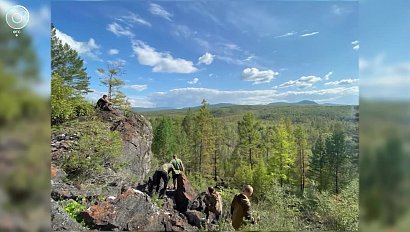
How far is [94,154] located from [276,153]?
240cm

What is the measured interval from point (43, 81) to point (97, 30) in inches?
68.4

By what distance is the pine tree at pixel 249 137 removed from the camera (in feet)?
15.4

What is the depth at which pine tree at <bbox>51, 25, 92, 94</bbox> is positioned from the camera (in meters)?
4.38

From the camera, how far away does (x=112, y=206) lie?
14.3ft

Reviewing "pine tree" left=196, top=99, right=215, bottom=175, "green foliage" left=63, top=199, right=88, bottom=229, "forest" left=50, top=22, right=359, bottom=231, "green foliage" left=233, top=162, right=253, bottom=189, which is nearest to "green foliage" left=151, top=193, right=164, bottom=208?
"forest" left=50, top=22, right=359, bottom=231

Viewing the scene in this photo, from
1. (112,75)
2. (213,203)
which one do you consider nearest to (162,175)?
(213,203)

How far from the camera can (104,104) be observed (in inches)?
209

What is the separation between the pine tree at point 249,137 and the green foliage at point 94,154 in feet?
5.53

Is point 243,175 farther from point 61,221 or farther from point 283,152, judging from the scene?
point 61,221

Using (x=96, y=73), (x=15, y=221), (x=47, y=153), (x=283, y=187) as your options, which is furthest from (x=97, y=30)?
(x=283, y=187)

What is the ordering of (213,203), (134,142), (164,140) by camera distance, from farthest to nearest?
(134,142) → (164,140) → (213,203)

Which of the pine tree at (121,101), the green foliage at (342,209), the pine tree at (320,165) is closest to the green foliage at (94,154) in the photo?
the pine tree at (121,101)

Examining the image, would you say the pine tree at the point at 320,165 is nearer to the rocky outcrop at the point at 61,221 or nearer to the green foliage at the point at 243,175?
the green foliage at the point at 243,175

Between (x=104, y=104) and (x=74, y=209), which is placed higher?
(x=104, y=104)
